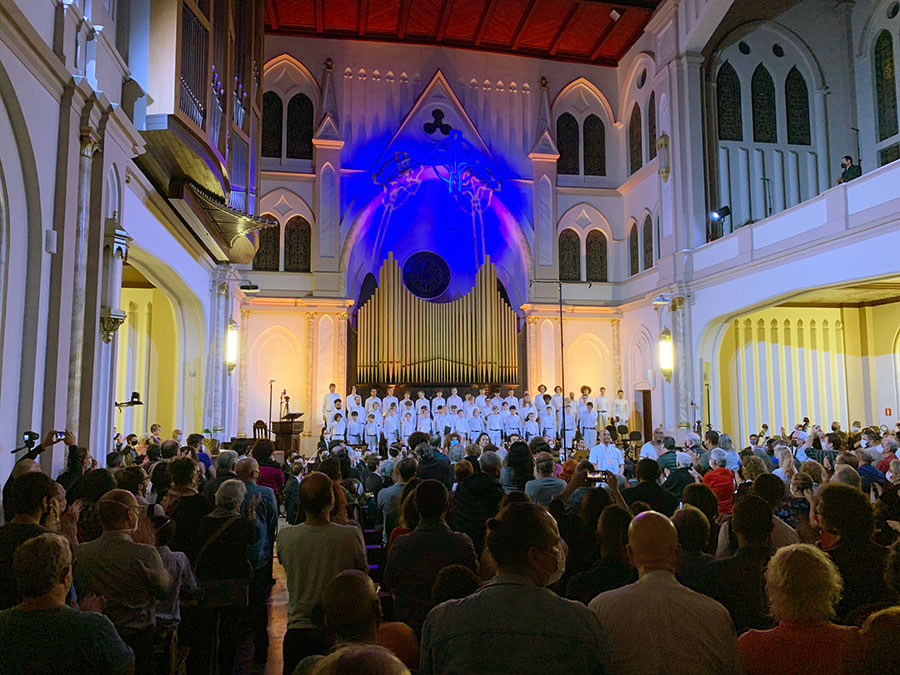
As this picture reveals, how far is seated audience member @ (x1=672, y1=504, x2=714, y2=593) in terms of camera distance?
3354mm

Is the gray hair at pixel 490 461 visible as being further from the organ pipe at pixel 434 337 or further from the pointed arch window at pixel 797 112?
the pointed arch window at pixel 797 112

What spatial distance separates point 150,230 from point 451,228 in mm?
12803

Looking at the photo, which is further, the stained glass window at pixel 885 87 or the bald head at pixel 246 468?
the stained glass window at pixel 885 87

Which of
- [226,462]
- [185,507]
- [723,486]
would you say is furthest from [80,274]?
[723,486]

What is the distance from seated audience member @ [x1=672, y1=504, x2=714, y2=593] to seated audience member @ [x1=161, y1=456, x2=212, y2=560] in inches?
106

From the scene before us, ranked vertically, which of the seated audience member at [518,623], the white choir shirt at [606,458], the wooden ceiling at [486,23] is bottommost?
the white choir shirt at [606,458]

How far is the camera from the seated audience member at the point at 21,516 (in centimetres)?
303

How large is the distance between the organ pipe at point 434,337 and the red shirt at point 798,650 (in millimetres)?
17552

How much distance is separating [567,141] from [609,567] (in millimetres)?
19429

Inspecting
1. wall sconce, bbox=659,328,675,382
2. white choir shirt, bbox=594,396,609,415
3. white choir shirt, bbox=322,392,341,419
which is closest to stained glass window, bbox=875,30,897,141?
wall sconce, bbox=659,328,675,382

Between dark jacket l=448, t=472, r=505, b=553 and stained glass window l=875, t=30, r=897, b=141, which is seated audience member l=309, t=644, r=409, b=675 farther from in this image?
stained glass window l=875, t=30, r=897, b=141

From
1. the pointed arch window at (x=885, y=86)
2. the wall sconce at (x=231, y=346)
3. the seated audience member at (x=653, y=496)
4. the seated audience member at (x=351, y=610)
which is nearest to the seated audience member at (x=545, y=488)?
the seated audience member at (x=653, y=496)

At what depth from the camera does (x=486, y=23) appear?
19516 millimetres

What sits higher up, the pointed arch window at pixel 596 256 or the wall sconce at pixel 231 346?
the pointed arch window at pixel 596 256
